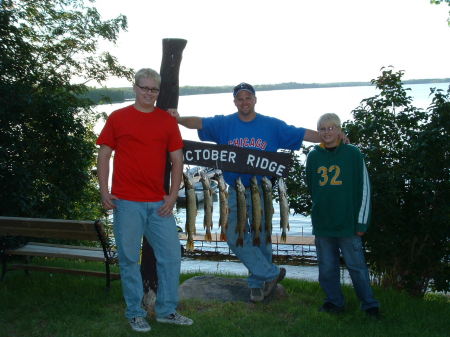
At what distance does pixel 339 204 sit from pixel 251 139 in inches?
48.8

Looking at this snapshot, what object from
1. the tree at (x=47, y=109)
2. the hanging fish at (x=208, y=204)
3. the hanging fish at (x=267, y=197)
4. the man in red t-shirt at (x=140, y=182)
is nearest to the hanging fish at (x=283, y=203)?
the hanging fish at (x=267, y=197)

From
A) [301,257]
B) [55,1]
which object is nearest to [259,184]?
[55,1]

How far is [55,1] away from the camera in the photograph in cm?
1739

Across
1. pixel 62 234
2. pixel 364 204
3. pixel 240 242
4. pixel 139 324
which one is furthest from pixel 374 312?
pixel 62 234

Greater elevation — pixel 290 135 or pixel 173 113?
pixel 173 113

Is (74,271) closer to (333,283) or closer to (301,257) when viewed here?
(333,283)

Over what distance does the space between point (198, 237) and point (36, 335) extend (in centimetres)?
3805

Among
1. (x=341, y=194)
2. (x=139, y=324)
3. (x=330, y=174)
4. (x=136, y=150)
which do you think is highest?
(x=136, y=150)

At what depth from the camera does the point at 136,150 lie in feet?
16.8

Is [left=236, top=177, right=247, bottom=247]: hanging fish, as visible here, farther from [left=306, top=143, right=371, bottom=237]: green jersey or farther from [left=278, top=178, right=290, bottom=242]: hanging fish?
[left=306, top=143, right=371, bottom=237]: green jersey

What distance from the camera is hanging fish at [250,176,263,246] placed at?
19.2ft

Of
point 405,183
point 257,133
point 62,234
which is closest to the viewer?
point 257,133

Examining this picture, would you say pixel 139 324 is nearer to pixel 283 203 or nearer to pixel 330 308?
pixel 283 203

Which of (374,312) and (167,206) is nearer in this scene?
(167,206)
